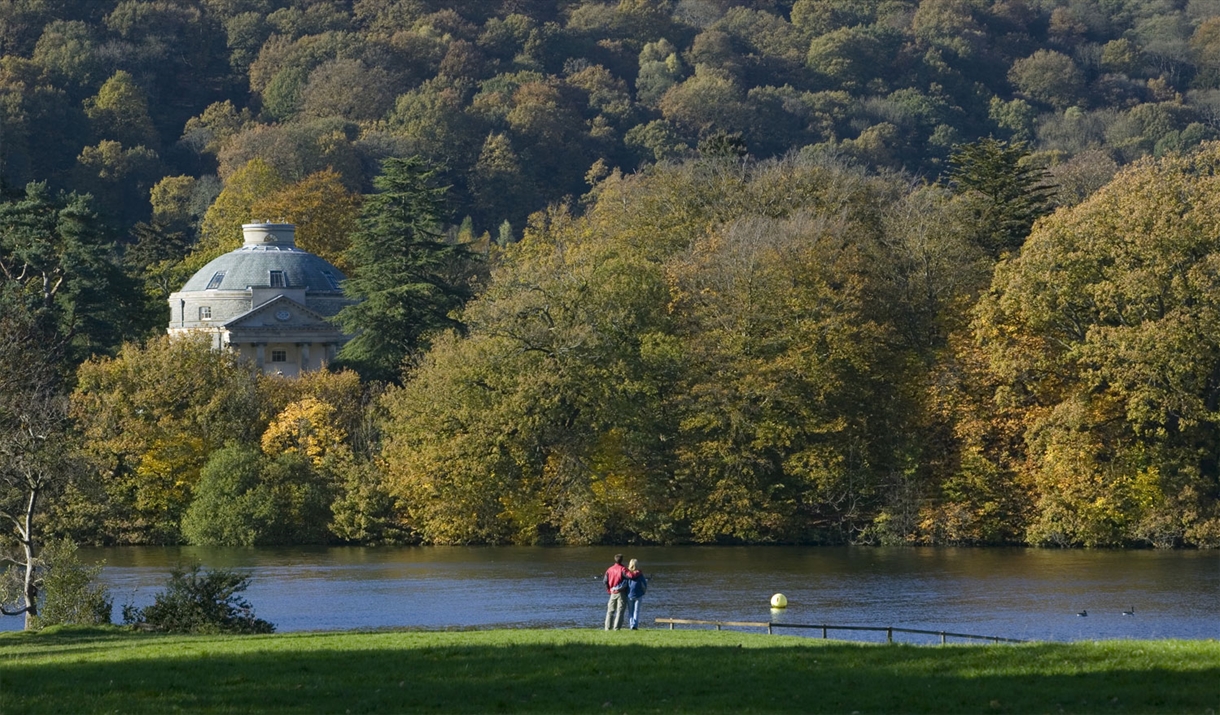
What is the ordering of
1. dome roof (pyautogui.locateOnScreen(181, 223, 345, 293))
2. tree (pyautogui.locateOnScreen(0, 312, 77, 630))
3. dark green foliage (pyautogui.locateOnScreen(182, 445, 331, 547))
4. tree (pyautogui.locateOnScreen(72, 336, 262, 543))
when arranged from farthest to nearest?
dome roof (pyautogui.locateOnScreen(181, 223, 345, 293))
tree (pyautogui.locateOnScreen(72, 336, 262, 543))
dark green foliage (pyautogui.locateOnScreen(182, 445, 331, 547))
tree (pyautogui.locateOnScreen(0, 312, 77, 630))

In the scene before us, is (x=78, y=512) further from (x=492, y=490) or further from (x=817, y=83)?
(x=817, y=83)

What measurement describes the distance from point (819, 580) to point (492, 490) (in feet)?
51.2

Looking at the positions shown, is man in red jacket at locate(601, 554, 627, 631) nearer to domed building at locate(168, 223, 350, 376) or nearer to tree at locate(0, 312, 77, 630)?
tree at locate(0, 312, 77, 630)

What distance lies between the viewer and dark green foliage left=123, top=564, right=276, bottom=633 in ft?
107

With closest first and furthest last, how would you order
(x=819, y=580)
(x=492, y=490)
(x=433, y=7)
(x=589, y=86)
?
(x=819, y=580) < (x=492, y=490) < (x=589, y=86) < (x=433, y=7)

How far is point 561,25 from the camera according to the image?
7441 inches

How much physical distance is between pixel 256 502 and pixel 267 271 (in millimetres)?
36926

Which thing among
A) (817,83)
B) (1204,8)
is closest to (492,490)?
(817,83)

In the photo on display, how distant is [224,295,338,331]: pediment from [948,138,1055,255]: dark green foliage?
38844 millimetres

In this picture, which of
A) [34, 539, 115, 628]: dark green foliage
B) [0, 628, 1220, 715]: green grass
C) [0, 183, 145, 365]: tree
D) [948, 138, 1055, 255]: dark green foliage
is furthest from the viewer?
[0, 183, 145, 365]: tree

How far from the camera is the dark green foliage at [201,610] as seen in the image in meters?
32.6

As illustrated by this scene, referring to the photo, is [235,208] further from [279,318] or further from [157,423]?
[157,423]

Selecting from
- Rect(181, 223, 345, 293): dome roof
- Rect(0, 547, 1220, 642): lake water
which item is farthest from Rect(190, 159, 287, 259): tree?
Rect(0, 547, 1220, 642): lake water

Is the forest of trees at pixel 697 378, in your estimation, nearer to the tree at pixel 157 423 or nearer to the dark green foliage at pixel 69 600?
the tree at pixel 157 423
